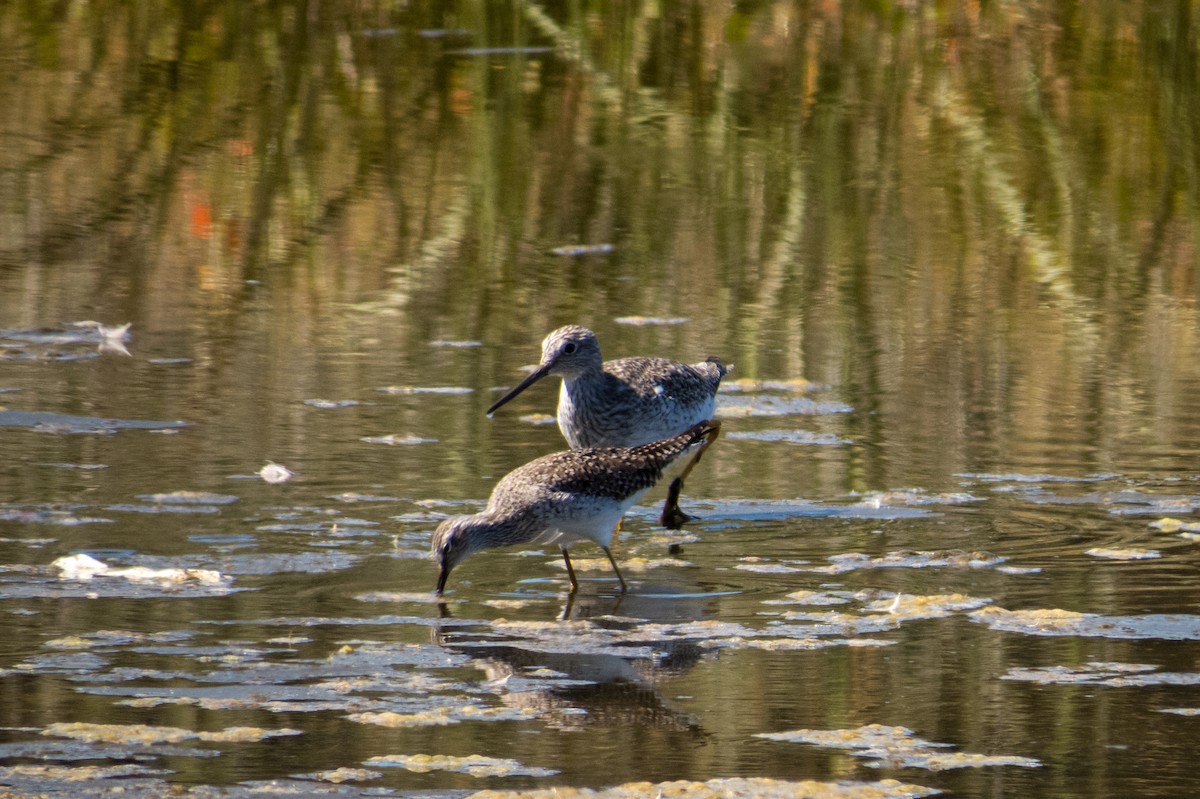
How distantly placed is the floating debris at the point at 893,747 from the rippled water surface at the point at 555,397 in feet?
0.05

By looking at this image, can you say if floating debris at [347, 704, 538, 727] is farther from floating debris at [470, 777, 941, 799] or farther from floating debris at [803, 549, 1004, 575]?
floating debris at [803, 549, 1004, 575]

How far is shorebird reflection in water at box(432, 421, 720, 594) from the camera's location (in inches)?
287

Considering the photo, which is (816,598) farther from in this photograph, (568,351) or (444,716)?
(568,351)

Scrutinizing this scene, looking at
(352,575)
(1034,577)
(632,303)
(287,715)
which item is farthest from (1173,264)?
(287,715)

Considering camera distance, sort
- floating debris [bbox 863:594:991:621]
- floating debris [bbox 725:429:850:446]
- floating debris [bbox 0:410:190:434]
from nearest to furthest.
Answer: floating debris [bbox 863:594:991:621] → floating debris [bbox 0:410:190:434] → floating debris [bbox 725:429:850:446]

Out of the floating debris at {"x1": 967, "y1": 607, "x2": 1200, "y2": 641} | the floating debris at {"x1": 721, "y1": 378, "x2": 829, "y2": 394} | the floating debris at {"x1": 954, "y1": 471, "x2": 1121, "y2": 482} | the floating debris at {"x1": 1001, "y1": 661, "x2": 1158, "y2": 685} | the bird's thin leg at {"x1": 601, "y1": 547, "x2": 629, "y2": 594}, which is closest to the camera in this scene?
the floating debris at {"x1": 1001, "y1": 661, "x2": 1158, "y2": 685}

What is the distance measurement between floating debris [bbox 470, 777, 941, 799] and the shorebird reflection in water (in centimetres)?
215

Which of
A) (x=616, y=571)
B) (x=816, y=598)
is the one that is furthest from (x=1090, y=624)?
(x=616, y=571)

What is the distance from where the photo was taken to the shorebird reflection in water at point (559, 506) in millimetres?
7289

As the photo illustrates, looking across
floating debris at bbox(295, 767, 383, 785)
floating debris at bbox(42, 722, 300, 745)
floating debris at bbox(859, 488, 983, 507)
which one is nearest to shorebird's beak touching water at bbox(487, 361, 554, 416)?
floating debris at bbox(859, 488, 983, 507)

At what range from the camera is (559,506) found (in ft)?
24.4

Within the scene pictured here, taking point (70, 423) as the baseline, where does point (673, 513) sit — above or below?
below

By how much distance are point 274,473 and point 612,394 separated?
5.34 ft

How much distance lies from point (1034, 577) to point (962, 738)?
6.03 feet
